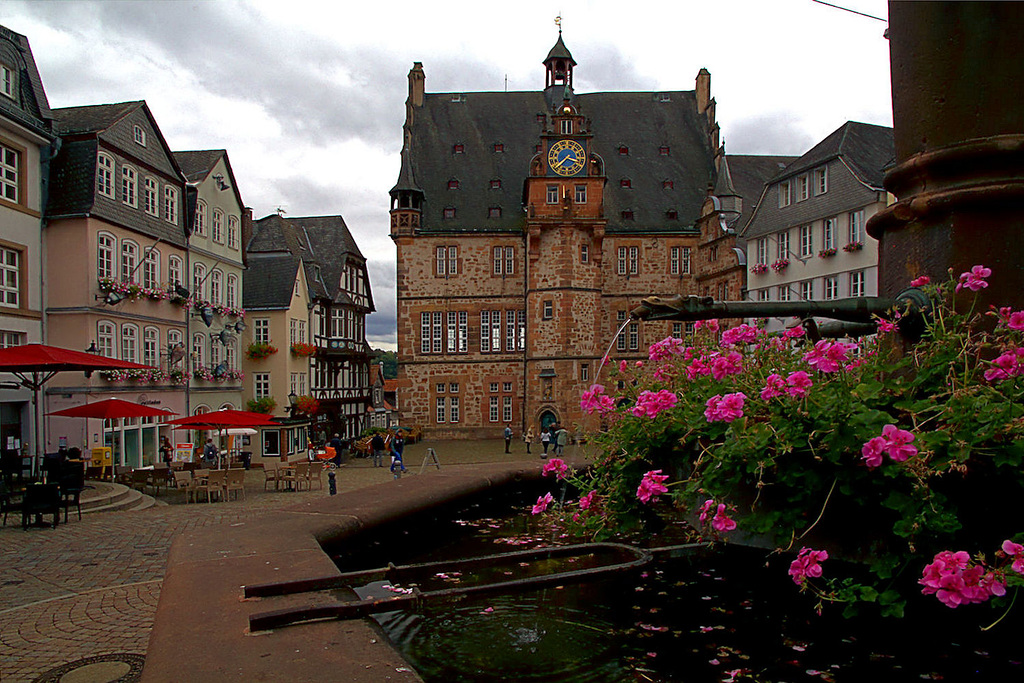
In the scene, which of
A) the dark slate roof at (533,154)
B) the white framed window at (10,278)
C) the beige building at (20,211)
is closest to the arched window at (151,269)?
the beige building at (20,211)

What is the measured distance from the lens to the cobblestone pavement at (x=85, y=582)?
5.52 metres

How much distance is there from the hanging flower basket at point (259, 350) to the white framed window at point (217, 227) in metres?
Result: 5.03

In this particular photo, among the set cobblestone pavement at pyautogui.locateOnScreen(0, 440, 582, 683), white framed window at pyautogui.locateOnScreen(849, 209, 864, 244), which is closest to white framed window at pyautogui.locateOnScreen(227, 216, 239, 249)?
Answer: cobblestone pavement at pyautogui.locateOnScreen(0, 440, 582, 683)

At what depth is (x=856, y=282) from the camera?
27250 millimetres

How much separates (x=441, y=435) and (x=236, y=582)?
39649 millimetres

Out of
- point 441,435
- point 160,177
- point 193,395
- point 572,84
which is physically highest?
point 572,84

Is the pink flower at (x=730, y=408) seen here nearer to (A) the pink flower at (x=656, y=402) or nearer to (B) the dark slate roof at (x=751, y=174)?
(A) the pink flower at (x=656, y=402)

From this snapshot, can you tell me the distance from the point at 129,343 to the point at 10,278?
442 cm

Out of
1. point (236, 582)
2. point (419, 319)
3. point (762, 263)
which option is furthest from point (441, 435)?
point (236, 582)

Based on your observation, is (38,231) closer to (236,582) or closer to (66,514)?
(66,514)

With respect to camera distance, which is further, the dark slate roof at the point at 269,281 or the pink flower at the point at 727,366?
the dark slate roof at the point at 269,281

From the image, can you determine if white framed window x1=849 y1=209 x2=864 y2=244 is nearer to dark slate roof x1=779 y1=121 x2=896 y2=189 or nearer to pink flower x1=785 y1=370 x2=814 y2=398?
dark slate roof x1=779 y1=121 x2=896 y2=189

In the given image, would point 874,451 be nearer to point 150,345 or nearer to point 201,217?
point 150,345

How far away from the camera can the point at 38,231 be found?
864 inches
